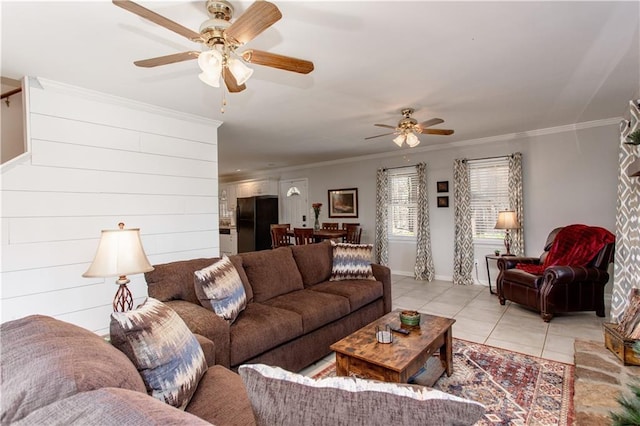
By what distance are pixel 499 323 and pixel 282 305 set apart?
99.1 inches

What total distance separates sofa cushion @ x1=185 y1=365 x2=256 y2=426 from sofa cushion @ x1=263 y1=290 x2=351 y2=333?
1.06 m

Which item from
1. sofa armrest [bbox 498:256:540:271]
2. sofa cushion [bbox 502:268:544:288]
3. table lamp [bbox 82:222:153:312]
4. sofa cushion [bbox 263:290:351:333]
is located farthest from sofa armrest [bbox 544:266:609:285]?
table lamp [bbox 82:222:153:312]

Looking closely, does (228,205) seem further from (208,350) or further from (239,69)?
(208,350)

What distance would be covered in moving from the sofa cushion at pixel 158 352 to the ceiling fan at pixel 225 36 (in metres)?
1.29

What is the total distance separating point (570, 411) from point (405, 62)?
2627 mm

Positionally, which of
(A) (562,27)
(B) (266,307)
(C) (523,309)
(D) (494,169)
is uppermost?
(A) (562,27)

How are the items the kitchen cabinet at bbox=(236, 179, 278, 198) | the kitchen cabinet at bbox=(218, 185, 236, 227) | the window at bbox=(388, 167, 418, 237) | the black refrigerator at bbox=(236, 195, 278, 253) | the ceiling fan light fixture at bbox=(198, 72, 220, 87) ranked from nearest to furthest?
the ceiling fan light fixture at bbox=(198, 72, 220, 87) < the window at bbox=(388, 167, 418, 237) < the black refrigerator at bbox=(236, 195, 278, 253) < the kitchen cabinet at bbox=(236, 179, 278, 198) < the kitchen cabinet at bbox=(218, 185, 236, 227)

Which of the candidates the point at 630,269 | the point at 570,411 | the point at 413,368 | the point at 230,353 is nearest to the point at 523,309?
the point at 630,269

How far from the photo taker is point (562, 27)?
6.40 ft

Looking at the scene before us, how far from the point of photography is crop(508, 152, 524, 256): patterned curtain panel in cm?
468

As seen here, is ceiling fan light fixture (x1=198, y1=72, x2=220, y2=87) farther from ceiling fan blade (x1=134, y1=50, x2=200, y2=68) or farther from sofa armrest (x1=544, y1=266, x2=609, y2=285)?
sofa armrest (x1=544, y1=266, x2=609, y2=285)

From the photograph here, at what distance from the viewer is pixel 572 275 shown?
134 inches

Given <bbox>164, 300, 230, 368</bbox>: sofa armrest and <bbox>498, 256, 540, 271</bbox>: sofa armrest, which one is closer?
<bbox>164, 300, 230, 368</bbox>: sofa armrest

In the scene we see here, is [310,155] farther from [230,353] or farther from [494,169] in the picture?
[230,353]
